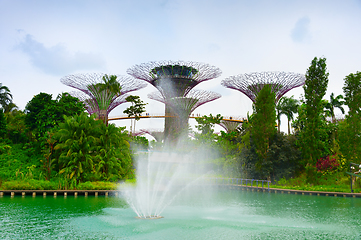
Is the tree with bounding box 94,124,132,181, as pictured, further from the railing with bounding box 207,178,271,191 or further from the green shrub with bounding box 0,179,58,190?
the railing with bounding box 207,178,271,191

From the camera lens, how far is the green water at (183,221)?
11156 millimetres

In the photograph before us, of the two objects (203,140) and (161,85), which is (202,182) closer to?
(203,140)

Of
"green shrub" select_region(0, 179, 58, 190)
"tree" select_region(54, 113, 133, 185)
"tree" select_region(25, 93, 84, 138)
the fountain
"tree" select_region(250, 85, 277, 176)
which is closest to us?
"green shrub" select_region(0, 179, 58, 190)

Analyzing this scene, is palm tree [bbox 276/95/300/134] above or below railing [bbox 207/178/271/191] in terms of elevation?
above

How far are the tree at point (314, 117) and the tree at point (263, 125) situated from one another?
3.20 metres

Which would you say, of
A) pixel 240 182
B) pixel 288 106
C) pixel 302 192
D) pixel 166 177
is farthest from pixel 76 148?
pixel 288 106

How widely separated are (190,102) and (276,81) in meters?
13.0

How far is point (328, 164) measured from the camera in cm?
2661

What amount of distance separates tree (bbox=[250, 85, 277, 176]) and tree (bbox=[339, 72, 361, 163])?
21.4ft

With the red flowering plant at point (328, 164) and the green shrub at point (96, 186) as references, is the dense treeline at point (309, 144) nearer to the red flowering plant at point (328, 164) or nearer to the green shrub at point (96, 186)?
the red flowering plant at point (328, 164)

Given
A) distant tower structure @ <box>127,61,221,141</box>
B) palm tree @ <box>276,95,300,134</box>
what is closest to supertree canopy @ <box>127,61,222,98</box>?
distant tower structure @ <box>127,61,221,141</box>

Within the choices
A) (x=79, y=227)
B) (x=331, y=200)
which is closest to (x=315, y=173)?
(x=331, y=200)

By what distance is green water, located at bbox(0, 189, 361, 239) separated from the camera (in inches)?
439

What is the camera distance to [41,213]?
15.1 meters
